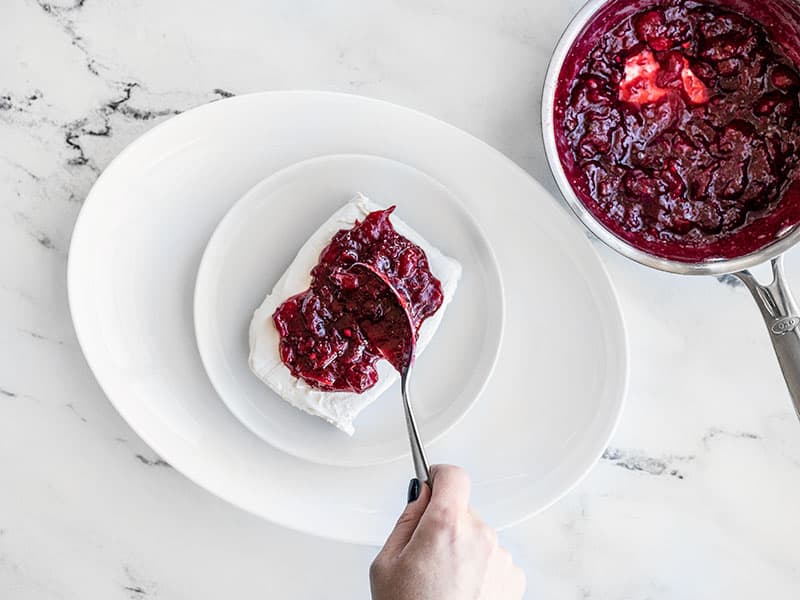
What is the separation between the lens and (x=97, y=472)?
2162mm

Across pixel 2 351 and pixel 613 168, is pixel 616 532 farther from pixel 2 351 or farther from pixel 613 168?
pixel 2 351

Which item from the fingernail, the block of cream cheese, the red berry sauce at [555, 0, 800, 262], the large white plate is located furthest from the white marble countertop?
the fingernail

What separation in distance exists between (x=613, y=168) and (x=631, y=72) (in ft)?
0.80

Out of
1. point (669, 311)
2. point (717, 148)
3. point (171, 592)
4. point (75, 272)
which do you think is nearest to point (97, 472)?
point (171, 592)

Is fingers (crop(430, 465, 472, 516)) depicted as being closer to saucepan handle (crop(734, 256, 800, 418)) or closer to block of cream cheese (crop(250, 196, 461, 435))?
block of cream cheese (crop(250, 196, 461, 435))

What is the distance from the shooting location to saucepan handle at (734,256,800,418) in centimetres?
184

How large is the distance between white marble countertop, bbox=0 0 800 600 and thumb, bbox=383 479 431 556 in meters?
0.61

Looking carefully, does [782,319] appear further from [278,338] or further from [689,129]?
[278,338]

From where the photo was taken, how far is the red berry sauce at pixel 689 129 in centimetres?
191

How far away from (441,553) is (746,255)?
3.49 ft

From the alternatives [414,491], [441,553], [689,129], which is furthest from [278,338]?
[689,129]

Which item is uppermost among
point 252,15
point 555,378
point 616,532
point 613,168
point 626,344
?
point 613,168

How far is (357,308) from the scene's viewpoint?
188 centimetres

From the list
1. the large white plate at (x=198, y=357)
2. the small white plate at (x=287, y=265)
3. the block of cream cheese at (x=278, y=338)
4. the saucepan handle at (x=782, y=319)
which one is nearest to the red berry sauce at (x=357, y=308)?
the block of cream cheese at (x=278, y=338)
